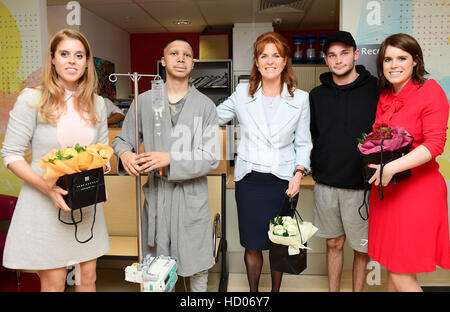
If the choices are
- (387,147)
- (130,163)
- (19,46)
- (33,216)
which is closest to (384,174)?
(387,147)

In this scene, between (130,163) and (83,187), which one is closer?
(83,187)

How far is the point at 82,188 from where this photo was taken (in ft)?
4.68

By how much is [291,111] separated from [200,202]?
2.28 feet

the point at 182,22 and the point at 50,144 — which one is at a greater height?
the point at 182,22

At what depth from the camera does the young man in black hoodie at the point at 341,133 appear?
199 cm

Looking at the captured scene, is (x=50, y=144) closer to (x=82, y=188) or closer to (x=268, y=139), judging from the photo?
(x=82, y=188)

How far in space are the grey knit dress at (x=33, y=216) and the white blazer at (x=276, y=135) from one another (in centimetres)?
89

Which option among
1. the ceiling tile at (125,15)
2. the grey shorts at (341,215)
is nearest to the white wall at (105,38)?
the ceiling tile at (125,15)

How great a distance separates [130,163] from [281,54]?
97 centimetres

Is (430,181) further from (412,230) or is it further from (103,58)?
(103,58)

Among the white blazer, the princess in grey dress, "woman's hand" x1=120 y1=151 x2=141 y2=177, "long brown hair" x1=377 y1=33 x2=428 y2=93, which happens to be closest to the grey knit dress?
the princess in grey dress

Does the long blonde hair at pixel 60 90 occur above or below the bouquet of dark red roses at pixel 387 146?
above

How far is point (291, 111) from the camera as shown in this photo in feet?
6.40

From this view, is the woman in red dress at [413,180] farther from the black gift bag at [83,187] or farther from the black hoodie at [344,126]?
the black gift bag at [83,187]
